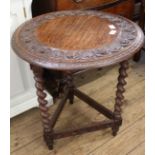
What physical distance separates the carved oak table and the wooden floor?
0.31ft

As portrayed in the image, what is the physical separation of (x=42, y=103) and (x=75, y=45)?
324mm

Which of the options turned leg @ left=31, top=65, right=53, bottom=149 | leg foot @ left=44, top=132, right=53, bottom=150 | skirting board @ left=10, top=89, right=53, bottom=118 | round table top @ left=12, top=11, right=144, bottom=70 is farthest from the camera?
skirting board @ left=10, top=89, right=53, bottom=118

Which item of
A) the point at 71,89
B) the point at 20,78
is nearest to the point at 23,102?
the point at 20,78

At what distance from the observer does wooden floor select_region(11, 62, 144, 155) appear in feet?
4.30

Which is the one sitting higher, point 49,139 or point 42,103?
point 42,103

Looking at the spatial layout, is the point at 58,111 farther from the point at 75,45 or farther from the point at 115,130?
the point at 75,45

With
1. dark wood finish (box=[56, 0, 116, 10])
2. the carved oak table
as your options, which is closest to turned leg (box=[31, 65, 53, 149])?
the carved oak table

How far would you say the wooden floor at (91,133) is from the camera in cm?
131

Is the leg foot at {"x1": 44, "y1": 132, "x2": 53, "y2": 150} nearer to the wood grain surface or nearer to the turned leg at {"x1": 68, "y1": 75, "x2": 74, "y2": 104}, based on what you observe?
the turned leg at {"x1": 68, "y1": 75, "x2": 74, "y2": 104}

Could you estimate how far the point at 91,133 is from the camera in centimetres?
140
